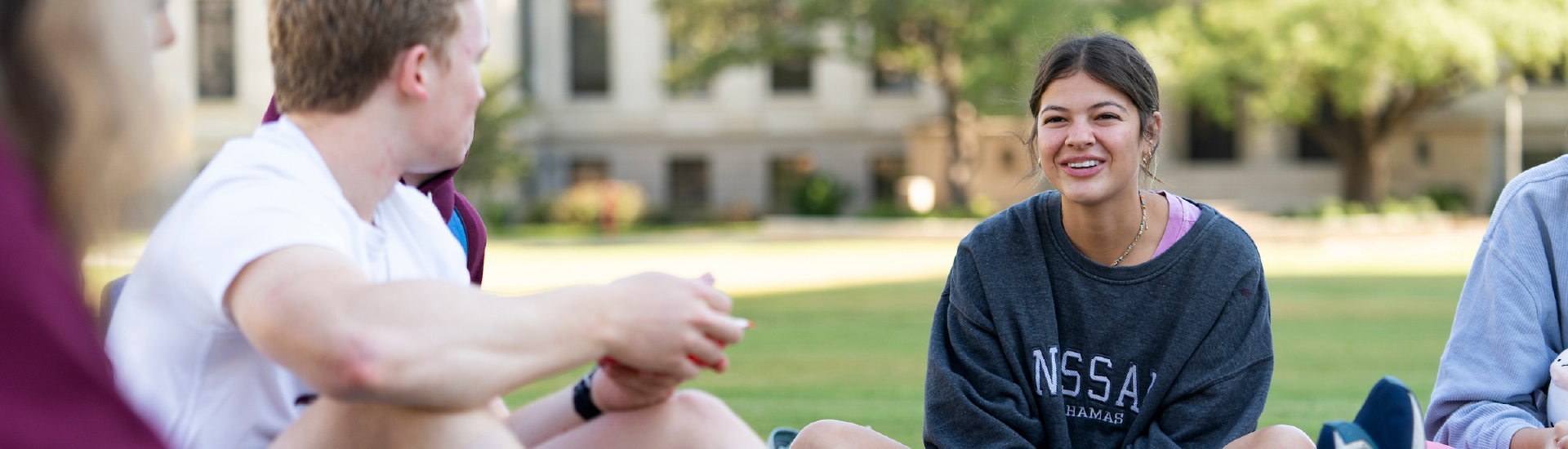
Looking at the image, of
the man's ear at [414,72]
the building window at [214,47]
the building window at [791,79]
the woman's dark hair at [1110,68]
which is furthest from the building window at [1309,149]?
the man's ear at [414,72]

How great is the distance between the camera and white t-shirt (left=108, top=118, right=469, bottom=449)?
150 centimetres

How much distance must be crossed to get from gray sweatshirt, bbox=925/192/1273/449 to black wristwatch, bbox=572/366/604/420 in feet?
3.68

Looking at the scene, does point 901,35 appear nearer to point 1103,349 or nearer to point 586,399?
point 1103,349

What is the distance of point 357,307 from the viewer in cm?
142

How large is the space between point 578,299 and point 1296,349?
8458 millimetres

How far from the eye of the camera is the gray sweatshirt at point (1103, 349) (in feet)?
9.39

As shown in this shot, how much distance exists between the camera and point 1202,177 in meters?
32.2

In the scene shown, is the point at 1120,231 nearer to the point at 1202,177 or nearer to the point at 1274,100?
the point at 1274,100

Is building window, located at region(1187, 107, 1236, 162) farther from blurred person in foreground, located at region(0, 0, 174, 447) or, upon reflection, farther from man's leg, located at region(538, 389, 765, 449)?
blurred person in foreground, located at region(0, 0, 174, 447)

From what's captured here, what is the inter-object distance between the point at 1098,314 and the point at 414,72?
186 cm

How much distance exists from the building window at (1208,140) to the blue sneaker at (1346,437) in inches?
1360

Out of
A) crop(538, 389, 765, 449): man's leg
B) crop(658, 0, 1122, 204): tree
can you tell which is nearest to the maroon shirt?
crop(538, 389, 765, 449): man's leg

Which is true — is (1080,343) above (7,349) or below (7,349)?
below

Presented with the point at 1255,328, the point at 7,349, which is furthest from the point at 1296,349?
the point at 7,349
